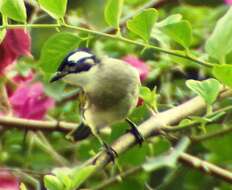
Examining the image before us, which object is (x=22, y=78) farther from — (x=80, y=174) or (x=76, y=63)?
(x=80, y=174)

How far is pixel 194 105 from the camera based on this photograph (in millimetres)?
1123

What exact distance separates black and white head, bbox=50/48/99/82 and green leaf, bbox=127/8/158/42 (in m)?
0.13

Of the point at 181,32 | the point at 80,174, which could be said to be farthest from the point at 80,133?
the point at 80,174

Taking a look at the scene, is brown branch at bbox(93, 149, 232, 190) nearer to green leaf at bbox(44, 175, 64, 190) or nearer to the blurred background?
the blurred background

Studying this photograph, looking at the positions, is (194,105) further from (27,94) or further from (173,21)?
(27,94)

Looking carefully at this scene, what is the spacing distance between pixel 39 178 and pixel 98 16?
54cm

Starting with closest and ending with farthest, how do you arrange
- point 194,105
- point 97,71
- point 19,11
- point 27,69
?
point 19,11 < point 194,105 < point 97,71 < point 27,69

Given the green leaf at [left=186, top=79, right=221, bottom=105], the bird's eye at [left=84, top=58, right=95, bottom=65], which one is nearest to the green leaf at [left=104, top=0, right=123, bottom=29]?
the green leaf at [left=186, top=79, right=221, bottom=105]

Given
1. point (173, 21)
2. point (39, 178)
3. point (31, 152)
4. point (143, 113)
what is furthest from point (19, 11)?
point (31, 152)

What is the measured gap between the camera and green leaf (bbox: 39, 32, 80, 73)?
1.01 m

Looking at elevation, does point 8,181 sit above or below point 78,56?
below

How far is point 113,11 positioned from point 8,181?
41 cm

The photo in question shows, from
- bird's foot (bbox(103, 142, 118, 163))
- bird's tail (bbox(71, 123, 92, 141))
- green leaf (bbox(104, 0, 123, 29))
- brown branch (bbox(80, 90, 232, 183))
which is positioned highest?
green leaf (bbox(104, 0, 123, 29))

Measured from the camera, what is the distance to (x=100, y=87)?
47.9 inches
